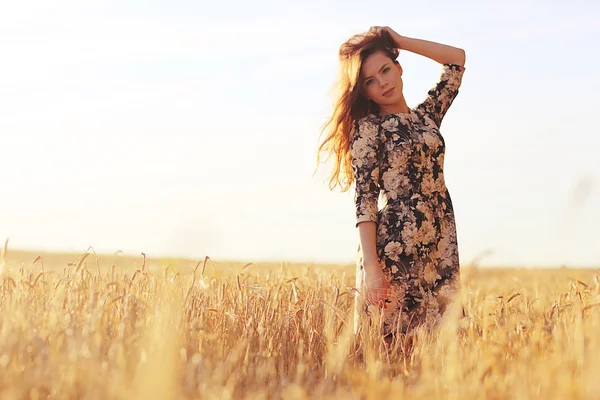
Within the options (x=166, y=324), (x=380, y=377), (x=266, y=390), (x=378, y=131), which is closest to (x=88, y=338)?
(x=166, y=324)

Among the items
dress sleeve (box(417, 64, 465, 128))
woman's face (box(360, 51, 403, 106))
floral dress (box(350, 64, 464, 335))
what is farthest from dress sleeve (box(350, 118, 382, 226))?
dress sleeve (box(417, 64, 465, 128))

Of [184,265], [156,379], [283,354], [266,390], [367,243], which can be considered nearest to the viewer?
[156,379]

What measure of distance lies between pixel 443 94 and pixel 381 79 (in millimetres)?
504

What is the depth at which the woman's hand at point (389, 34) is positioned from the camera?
4461 millimetres

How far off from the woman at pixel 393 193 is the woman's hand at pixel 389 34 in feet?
0.06

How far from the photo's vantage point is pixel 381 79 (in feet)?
14.0

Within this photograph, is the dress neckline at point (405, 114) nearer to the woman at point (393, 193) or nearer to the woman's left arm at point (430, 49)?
the woman at point (393, 193)

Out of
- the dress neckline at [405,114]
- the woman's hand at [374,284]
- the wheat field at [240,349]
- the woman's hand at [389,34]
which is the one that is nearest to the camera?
the wheat field at [240,349]

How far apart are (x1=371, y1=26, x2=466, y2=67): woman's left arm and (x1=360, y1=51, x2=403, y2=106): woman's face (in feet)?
0.77

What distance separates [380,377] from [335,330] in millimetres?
903

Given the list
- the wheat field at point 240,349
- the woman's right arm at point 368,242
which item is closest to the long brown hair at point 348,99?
the woman's right arm at point 368,242

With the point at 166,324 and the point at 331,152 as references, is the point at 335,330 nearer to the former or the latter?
the point at 331,152

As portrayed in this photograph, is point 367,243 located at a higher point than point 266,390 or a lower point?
higher

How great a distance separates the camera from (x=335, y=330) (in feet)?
13.8
